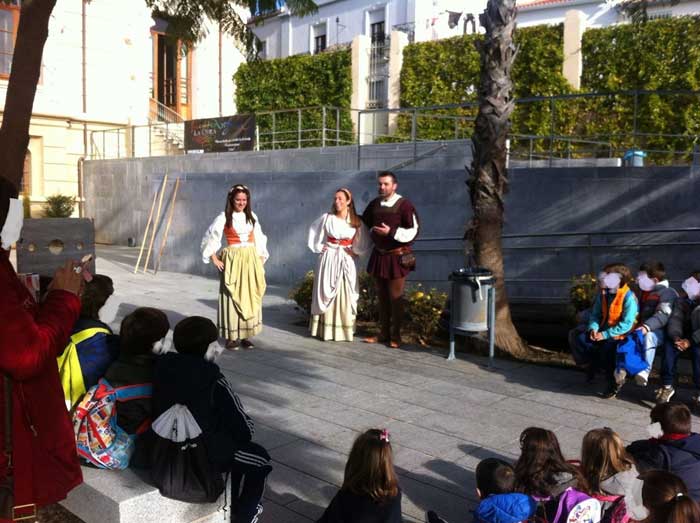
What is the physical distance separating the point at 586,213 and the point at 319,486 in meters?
7.13

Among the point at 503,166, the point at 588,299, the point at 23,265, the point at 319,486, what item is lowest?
the point at 319,486

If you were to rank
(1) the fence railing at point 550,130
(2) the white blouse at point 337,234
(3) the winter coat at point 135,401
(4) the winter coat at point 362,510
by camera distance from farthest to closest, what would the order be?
(1) the fence railing at point 550,130, (2) the white blouse at point 337,234, (3) the winter coat at point 135,401, (4) the winter coat at point 362,510

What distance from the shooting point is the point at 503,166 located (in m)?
7.86

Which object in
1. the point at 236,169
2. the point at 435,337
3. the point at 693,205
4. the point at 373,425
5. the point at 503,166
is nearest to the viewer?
the point at 373,425

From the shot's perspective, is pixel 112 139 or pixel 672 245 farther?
pixel 112 139

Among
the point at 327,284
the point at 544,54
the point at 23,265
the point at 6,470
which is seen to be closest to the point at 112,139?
the point at 544,54

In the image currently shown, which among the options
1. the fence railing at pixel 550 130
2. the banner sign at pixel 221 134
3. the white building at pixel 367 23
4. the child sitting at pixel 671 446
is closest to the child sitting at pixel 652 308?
the child sitting at pixel 671 446

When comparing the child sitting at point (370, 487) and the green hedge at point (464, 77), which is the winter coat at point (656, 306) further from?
the green hedge at point (464, 77)

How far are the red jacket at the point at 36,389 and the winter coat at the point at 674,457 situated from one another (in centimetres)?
291

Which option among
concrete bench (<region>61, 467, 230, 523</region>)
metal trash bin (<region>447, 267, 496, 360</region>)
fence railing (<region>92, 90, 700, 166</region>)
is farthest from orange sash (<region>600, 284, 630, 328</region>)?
fence railing (<region>92, 90, 700, 166</region>)

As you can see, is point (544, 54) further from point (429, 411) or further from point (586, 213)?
point (429, 411)

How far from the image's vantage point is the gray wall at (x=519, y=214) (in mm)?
9828

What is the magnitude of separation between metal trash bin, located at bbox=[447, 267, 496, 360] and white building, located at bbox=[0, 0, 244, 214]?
50.3 feet

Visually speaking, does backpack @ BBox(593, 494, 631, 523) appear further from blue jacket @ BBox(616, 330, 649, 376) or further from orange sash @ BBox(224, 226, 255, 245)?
orange sash @ BBox(224, 226, 255, 245)
